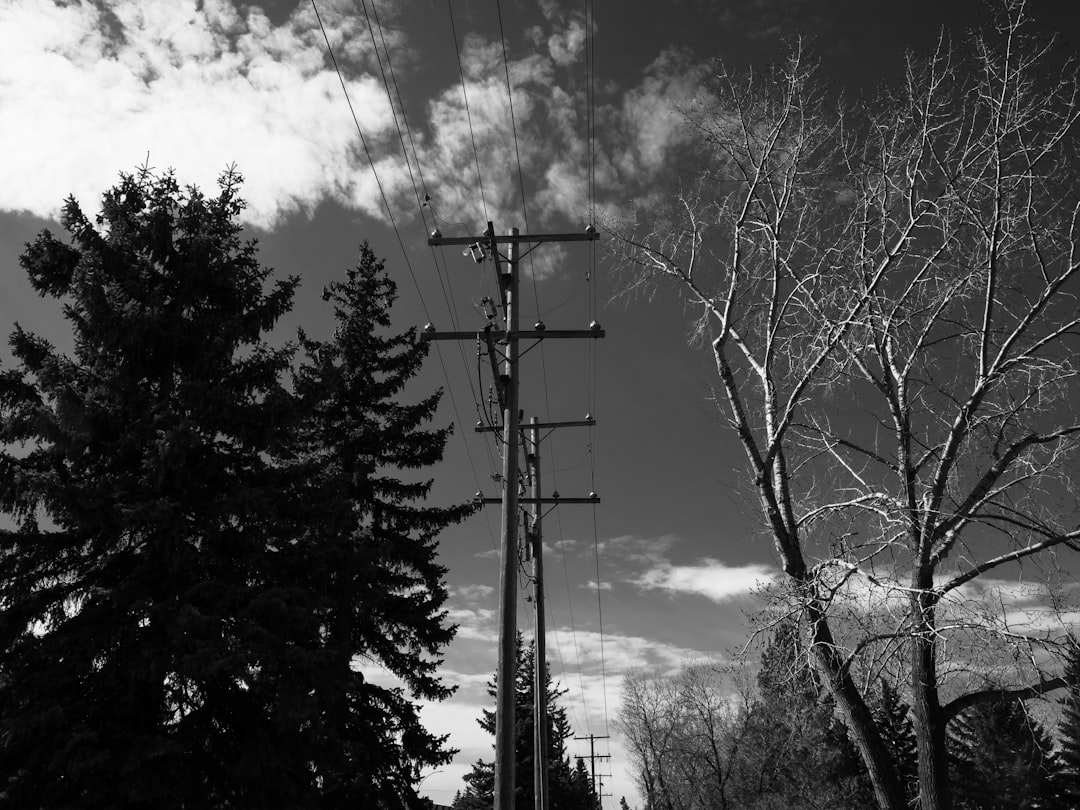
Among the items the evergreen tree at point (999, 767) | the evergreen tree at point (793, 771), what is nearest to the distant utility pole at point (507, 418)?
the evergreen tree at point (793, 771)

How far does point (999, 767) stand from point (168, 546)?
52.3 m

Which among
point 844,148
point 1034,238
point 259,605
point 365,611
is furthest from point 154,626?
point 1034,238

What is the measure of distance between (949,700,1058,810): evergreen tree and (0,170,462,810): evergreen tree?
42234mm

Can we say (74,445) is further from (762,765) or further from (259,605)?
(762,765)

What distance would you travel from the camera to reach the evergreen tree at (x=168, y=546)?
837 centimetres

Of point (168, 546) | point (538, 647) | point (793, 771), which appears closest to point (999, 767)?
point (793, 771)

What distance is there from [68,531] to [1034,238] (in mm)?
13605

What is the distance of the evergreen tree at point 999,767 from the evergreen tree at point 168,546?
4223 centimetres

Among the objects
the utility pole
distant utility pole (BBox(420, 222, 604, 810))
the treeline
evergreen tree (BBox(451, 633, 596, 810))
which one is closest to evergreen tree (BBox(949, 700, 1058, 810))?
the treeline

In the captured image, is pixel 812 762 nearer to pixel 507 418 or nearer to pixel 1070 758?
pixel 1070 758

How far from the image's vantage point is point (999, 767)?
146ft

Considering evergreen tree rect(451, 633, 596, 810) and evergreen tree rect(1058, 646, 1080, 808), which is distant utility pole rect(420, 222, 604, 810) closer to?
evergreen tree rect(451, 633, 596, 810)

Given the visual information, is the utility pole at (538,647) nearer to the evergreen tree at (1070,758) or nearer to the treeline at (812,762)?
the treeline at (812,762)

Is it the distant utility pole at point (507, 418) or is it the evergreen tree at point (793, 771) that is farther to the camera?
the evergreen tree at point (793, 771)
